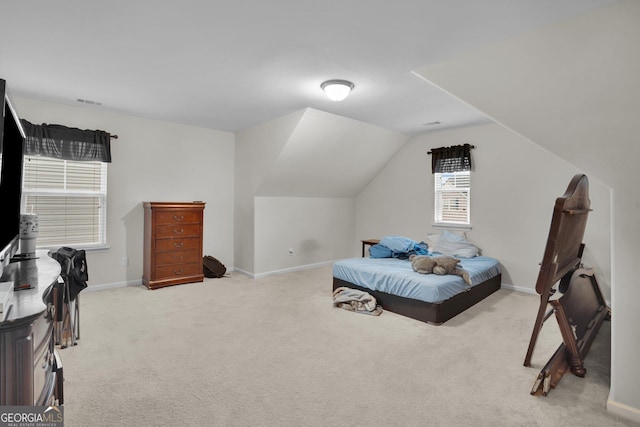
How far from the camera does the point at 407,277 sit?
3.45 m

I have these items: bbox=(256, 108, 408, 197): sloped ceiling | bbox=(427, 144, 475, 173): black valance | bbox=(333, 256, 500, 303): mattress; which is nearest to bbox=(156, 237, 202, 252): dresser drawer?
A: bbox=(256, 108, 408, 197): sloped ceiling

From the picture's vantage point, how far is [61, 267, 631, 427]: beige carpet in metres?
1.86

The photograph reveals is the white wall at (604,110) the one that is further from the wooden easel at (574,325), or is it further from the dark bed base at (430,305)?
the dark bed base at (430,305)

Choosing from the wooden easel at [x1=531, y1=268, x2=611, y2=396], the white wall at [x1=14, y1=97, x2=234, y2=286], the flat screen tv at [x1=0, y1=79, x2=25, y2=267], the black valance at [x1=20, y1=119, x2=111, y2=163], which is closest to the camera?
the flat screen tv at [x1=0, y1=79, x2=25, y2=267]

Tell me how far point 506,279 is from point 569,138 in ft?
9.89

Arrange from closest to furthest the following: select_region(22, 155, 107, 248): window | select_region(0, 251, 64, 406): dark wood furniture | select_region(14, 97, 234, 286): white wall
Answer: select_region(0, 251, 64, 406): dark wood furniture → select_region(22, 155, 107, 248): window → select_region(14, 97, 234, 286): white wall

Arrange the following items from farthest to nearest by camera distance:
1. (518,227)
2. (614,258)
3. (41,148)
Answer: (518,227), (41,148), (614,258)

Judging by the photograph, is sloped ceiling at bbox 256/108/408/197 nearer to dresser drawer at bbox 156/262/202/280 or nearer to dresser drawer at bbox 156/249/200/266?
dresser drawer at bbox 156/249/200/266

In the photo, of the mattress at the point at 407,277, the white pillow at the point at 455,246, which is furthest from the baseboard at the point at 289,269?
the white pillow at the point at 455,246

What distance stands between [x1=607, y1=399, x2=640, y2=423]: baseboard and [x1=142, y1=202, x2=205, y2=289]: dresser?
14.9 feet

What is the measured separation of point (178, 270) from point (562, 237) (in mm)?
4469

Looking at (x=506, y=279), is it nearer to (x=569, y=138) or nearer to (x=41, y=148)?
(x=569, y=138)

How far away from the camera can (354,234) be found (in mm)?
6770

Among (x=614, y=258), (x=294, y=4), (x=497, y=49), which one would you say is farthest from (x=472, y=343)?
(x=294, y=4)
